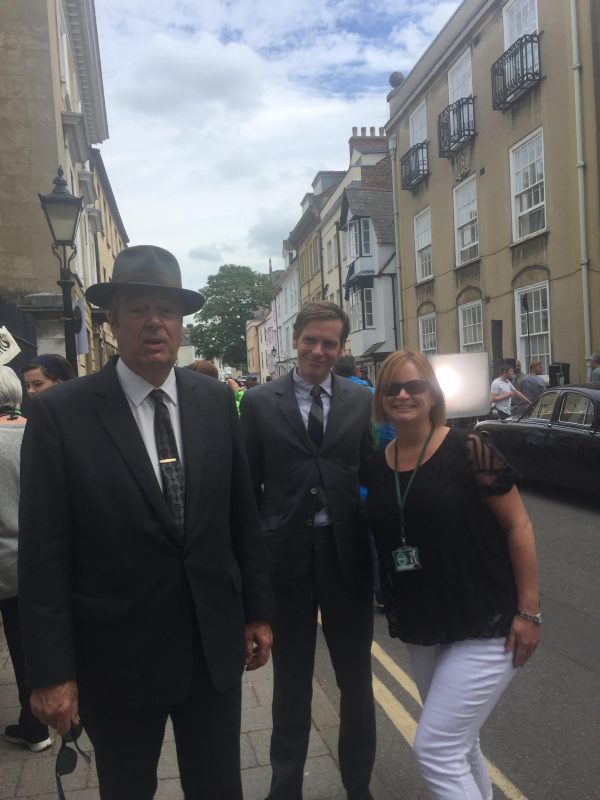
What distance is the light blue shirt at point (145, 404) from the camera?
2.09 meters

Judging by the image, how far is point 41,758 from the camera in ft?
10.8

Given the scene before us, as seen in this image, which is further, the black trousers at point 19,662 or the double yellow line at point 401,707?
the black trousers at point 19,662

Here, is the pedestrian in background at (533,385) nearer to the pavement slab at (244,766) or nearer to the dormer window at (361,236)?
the pavement slab at (244,766)

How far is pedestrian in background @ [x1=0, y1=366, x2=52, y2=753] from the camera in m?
3.19

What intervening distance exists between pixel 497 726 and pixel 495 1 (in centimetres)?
1868

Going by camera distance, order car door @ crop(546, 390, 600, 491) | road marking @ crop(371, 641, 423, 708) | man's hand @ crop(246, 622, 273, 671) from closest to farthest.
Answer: man's hand @ crop(246, 622, 273, 671) < road marking @ crop(371, 641, 423, 708) < car door @ crop(546, 390, 600, 491)

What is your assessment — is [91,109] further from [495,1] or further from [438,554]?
[438,554]

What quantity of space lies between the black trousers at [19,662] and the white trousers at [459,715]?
2.00 m

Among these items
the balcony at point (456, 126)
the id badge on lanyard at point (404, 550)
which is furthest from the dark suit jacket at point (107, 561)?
the balcony at point (456, 126)

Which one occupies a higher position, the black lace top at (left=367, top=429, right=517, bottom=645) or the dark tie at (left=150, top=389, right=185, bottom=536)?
the dark tie at (left=150, top=389, right=185, bottom=536)

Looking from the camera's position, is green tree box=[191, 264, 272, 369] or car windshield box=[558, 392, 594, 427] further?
green tree box=[191, 264, 272, 369]

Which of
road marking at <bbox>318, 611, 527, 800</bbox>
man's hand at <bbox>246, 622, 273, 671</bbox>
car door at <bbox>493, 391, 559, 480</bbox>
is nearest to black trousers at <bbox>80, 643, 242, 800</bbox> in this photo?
man's hand at <bbox>246, 622, 273, 671</bbox>

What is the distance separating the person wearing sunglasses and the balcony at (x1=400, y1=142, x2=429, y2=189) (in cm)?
2228

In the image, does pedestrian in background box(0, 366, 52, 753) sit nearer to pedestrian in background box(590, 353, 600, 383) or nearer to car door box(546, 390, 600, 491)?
car door box(546, 390, 600, 491)
